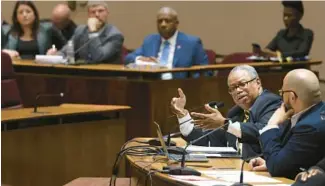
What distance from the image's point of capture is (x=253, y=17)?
1111 centimetres

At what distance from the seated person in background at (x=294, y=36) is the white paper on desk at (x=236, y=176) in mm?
4947

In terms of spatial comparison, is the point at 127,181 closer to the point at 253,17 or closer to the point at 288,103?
the point at 288,103

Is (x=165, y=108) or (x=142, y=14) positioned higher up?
(x=142, y=14)

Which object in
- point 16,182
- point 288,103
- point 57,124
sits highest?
point 288,103

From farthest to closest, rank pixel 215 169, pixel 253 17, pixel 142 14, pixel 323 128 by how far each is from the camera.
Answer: pixel 142 14 < pixel 253 17 < pixel 215 169 < pixel 323 128

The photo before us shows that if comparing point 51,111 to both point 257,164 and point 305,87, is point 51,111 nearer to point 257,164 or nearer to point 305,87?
point 257,164

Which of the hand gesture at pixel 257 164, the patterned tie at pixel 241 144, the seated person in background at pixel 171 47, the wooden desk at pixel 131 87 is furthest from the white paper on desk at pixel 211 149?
the seated person in background at pixel 171 47

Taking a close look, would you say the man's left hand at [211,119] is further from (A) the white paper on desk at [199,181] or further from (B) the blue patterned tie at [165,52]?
(B) the blue patterned tie at [165,52]

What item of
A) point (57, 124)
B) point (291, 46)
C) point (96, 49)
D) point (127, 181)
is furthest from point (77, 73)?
point (127, 181)

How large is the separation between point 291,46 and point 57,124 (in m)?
3.76

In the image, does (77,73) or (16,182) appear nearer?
(16,182)

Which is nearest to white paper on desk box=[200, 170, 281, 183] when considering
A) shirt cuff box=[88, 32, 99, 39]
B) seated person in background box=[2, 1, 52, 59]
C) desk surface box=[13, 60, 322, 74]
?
desk surface box=[13, 60, 322, 74]

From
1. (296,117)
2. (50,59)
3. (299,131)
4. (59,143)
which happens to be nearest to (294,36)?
(50,59)

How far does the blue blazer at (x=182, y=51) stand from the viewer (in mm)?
8516
